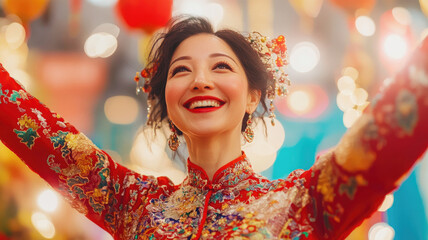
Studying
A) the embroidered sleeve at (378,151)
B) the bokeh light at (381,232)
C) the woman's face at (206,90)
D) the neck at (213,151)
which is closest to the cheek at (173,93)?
the woman's face at (206,90)

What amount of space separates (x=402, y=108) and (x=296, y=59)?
5.94ft

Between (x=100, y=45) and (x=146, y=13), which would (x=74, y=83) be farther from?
(x=146, y=13)

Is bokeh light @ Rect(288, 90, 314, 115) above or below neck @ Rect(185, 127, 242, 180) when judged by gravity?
above

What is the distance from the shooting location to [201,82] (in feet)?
4.25

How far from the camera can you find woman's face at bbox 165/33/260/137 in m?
1.30

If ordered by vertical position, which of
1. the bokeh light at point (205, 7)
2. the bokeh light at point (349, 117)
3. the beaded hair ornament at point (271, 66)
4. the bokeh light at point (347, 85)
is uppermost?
the bokeh light at point (205, 7)

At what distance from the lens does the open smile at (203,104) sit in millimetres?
1300

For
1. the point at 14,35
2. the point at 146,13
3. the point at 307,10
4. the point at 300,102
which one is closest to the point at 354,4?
the point at 307,10

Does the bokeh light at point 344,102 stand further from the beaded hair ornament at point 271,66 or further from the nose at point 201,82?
the nose at point 201,82

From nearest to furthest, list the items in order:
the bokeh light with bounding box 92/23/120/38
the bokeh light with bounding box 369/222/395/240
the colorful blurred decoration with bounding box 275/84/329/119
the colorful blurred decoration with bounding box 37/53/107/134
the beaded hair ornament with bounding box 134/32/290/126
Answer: the beaded hair ornament with bounding box 134/32/290/126 < the bokeh light with bounding box 369/222/395/240 < the colorful blurred decoration with bounding box 275/84/329/119 < the colorful blurred decoration with bounding box 37/53/107/134 < the bokeh light with bounding box 92/23/120/38

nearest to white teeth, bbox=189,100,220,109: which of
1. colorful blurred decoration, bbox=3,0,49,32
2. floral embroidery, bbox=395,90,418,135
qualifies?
floral embroidery, bbox=395,90,418,135

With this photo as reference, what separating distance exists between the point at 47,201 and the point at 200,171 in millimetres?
1629

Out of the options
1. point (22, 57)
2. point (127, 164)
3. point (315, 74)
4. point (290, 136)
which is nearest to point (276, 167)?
point (290, 136)

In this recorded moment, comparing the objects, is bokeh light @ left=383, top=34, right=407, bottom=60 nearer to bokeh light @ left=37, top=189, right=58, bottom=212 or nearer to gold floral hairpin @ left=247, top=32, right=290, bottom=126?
gold floral hairpin @ left=247, top=32, right=290, bottom=126
